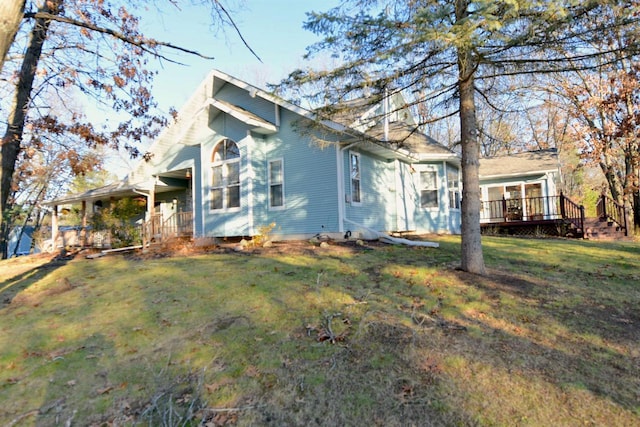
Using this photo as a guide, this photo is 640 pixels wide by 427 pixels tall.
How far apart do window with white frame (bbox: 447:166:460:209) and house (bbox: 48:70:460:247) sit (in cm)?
4

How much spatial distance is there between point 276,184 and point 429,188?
599 centimetres

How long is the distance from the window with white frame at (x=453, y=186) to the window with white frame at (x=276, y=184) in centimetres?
695

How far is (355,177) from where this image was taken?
39.1 feet

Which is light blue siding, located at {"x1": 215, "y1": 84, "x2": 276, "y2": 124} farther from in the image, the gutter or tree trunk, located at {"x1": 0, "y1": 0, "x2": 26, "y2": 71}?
tree trunk, located at {"x1": 0, "y1": 0, "x2": 26, "y2": 71}

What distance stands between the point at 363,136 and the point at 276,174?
3.62 metres

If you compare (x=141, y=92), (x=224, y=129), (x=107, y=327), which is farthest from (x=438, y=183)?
(x=107, y=327)

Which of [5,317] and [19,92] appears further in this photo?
[19,92]

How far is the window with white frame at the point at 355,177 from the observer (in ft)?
38.6

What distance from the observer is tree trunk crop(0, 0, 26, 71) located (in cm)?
329

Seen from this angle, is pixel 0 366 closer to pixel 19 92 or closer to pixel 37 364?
pixel 37 364

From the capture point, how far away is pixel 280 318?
4934mm

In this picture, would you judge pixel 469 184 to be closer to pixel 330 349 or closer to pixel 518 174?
pixel 330 349

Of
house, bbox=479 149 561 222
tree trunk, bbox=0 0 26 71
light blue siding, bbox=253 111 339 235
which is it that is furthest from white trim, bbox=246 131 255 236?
house, bbox=479 149 561 222

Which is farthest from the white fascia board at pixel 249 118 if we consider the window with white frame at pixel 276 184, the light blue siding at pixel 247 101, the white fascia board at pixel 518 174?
the white fascia board at pixel 518 174
